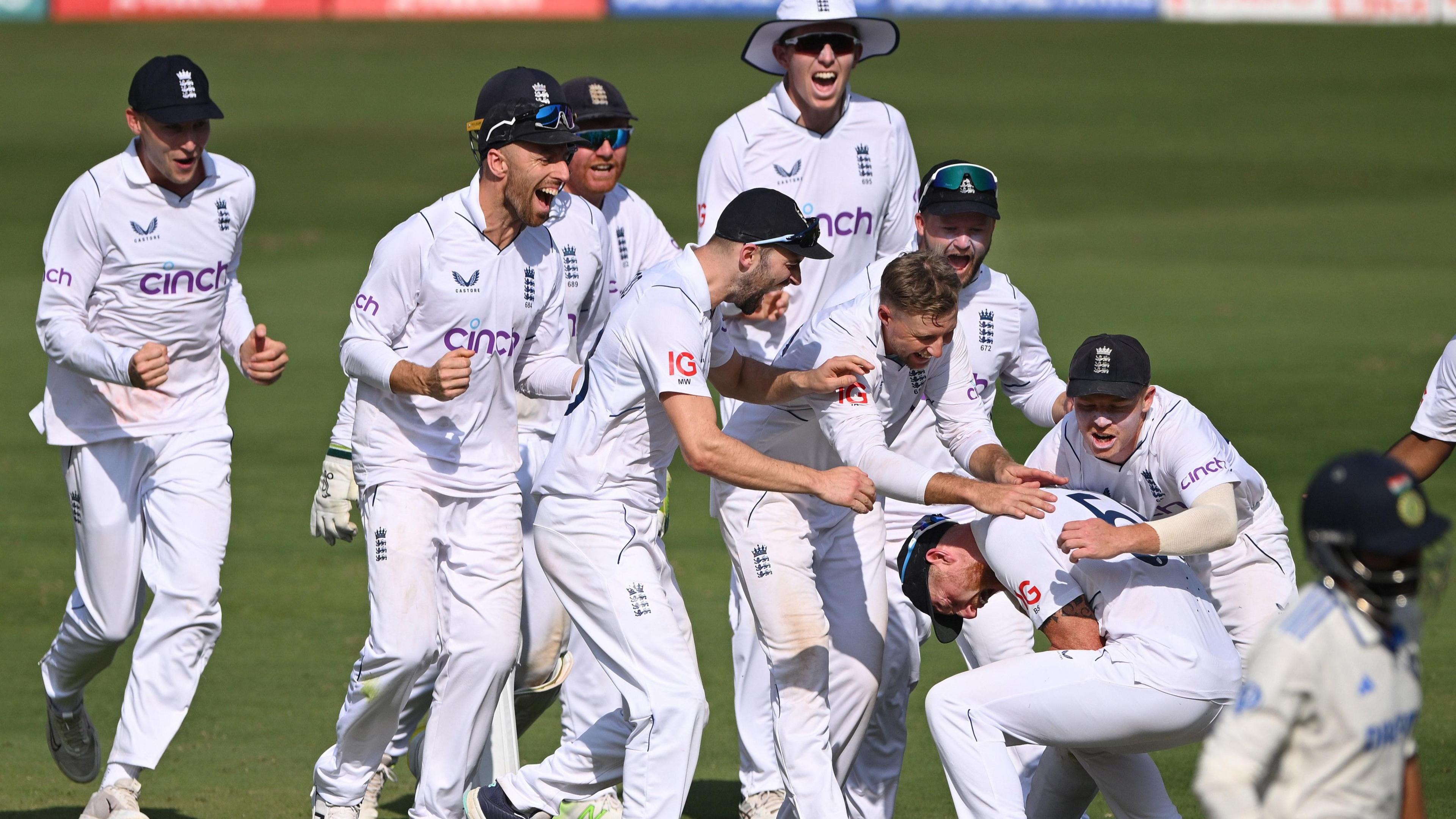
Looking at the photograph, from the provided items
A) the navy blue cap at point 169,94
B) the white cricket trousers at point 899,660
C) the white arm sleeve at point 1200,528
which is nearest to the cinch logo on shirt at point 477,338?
the navy blue cap at point 169,94

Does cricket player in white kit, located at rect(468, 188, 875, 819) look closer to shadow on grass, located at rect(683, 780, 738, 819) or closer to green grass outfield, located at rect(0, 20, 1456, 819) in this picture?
shadow on grass, located at rect(683, 780, 738, 819)

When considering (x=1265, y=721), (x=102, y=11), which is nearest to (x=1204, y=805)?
(x=1265, y=721)

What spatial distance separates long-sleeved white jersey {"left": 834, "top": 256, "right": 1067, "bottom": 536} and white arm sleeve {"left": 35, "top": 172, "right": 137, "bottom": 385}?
9.92ft

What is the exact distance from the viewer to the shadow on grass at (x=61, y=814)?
7109mm

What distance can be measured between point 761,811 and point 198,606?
2.37m

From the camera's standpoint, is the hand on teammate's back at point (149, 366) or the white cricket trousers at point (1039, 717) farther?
the hand on teammate's back at point (149, 366)

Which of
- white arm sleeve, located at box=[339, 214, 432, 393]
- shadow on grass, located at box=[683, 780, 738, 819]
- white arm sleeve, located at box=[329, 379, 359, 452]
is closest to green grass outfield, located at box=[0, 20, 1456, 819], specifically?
shadow on grass, located at box=[683, 780, 738, 819]

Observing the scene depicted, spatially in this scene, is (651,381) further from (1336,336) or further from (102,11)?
(102,11)

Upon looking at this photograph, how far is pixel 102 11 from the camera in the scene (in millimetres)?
41562

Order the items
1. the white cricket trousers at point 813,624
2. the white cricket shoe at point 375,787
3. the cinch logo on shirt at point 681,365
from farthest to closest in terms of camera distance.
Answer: the white cricket shoe at point 375,787 → the white cricket trousers at point 813,624 → the cinch logo on shirt at point 681,365

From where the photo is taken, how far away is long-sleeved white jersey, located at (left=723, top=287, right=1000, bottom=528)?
6465 mm

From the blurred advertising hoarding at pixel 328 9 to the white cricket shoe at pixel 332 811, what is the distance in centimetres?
3736

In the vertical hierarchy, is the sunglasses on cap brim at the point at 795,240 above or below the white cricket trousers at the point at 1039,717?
above

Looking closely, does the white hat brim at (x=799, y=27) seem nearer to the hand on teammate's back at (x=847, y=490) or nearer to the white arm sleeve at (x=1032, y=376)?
the white arm sleeve at (x=1032, y=376)
